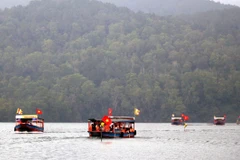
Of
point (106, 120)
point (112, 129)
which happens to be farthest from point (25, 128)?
point (106, 120)

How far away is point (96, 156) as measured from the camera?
9031 cm

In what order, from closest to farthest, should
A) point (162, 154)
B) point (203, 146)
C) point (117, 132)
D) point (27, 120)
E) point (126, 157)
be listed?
point (126, 157) → point (162, 154) → point (203, 146) → point (117, 132) → point (27, 120)

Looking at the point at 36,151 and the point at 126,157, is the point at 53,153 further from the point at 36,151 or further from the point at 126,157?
the point at 126,157

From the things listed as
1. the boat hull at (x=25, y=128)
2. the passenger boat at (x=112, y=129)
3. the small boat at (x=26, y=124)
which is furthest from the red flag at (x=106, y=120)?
the boat hull at (x=25, y=128)

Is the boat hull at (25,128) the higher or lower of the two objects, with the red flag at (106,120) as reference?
lower

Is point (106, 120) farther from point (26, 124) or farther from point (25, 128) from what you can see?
point (25, 128)

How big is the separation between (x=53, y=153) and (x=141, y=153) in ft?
46.0

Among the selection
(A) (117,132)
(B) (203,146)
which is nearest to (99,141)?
(A) (117,132)

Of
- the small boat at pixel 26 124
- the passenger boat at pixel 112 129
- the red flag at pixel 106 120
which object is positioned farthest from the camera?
the small boat at pixel 26 124

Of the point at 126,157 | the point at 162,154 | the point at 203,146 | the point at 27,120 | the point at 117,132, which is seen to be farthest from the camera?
the point at 27,120

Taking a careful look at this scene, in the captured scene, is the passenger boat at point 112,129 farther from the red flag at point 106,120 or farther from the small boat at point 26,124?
the small boat at point 26,124

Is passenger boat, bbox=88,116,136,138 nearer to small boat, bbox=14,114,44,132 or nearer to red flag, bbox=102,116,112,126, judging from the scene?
red flag, bbox=102,116,112,126

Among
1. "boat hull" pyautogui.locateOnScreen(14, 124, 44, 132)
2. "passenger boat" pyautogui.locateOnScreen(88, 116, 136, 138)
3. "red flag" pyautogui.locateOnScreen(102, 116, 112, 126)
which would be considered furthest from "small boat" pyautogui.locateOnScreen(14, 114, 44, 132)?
"red flag" pyautogui.locateOnScreen(102, 116, 112, 126)

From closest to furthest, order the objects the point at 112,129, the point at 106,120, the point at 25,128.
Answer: the point at 106,120, the point at 112,129, the point at 25,128
